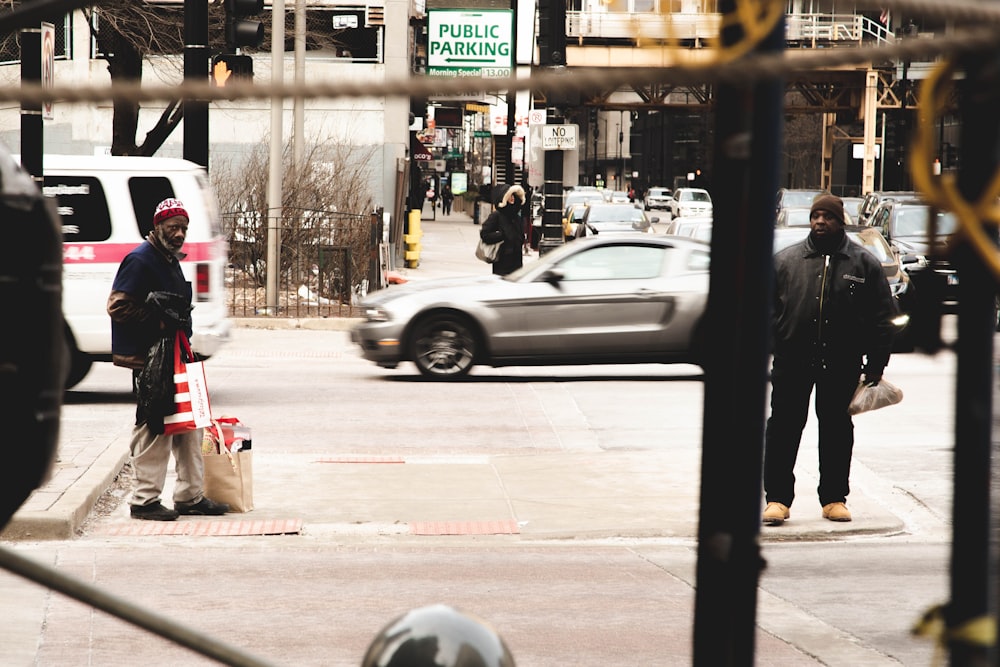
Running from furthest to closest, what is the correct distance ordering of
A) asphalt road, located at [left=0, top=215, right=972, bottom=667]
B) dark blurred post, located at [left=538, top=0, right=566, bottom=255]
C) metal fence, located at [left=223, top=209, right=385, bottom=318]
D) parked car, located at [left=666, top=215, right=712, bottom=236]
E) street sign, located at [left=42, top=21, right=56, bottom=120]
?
parked car, located at [left=666, top=215, right=712, bottom=236] < dark blurred post, located at [left=538, top=0, right=566, bottom=255] < metal fence, located at [left=223, top=209, right=385, bottom=318] < street sign, located at [left=42, top=21, right=56, bottom=120] < asphalt road, located at [left=0, top=215, right=972, bottom=667]

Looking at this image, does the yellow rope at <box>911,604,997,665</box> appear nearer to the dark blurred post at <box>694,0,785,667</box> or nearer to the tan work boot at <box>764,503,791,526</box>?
the dark blurred post at <box>694,0,785,667</box>

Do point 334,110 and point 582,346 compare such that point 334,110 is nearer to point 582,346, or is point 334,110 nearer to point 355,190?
point 355,190

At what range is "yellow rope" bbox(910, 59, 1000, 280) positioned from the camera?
1.47 metres

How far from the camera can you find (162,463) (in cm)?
848

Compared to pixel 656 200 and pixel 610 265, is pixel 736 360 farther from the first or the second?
pixel 656 200

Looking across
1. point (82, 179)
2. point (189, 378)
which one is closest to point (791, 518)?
point (189, 378)

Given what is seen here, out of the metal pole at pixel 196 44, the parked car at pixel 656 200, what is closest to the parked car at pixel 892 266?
the metal pole at pixel 196 44

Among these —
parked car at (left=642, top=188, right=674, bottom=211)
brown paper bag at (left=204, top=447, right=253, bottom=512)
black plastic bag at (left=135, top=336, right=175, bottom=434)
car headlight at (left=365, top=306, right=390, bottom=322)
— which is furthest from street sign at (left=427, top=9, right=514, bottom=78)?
parked car at (left=642, top=188, right=674, bottom=211)

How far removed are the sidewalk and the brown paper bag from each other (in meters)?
0.76

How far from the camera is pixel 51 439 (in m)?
1.97

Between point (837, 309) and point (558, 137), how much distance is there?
59.0 ft

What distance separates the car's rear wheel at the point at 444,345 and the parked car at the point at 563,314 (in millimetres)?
11

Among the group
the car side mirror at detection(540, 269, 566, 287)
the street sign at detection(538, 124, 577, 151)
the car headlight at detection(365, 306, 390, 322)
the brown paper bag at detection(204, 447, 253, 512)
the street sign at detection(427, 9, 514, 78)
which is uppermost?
the street sign at detection(427, 9, 514, 78)

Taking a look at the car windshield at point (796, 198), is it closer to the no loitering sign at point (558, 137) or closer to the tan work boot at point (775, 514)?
the no loitering sign at point (558, 137)
